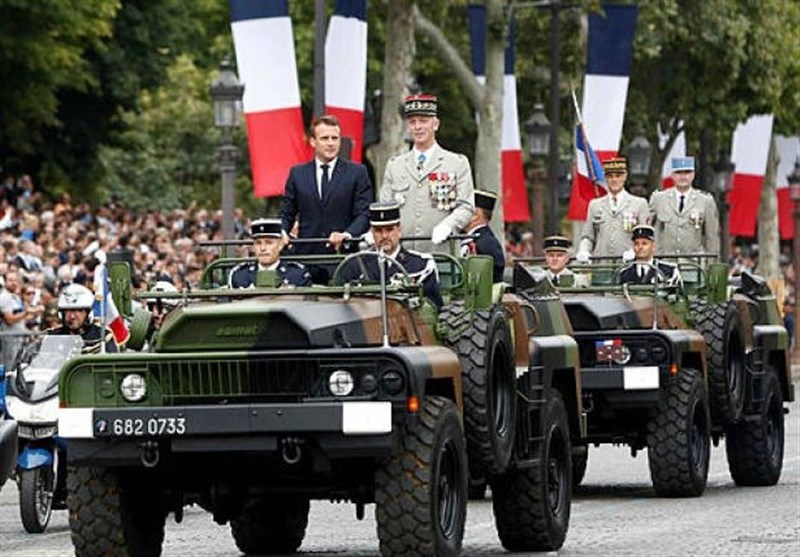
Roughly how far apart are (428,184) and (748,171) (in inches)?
1589

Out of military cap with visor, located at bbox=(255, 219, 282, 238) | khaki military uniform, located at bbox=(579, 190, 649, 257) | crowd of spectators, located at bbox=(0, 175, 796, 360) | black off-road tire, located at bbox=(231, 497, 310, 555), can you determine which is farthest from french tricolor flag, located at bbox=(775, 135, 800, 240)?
military cap with visor, located at bbox=(255, 219, 282, 238)

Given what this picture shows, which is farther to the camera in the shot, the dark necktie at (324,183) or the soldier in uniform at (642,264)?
the soldier in uniform at (642,264)

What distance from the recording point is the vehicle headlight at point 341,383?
1434 centimetres

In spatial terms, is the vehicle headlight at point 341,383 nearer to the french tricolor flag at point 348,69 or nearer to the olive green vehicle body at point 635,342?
the olive green vehicle body at point 635,342

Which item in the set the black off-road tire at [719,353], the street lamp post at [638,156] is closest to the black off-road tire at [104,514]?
the black off-road tire at [719,353]

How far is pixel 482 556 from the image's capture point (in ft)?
54.1

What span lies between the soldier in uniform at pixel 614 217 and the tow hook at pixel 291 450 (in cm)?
1020

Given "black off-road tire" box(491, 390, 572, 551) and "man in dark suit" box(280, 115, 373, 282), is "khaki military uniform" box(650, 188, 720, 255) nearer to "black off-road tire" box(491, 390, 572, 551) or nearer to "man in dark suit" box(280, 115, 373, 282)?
"man in dark suit" box(280, 115, 373, 282)

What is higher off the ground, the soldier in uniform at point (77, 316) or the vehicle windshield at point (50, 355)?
the soldier in uniform at point (77, 316)

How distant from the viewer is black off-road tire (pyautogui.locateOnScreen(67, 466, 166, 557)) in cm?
1468

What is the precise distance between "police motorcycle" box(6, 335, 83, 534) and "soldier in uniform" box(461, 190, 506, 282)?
10.9ft

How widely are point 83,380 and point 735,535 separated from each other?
494cm

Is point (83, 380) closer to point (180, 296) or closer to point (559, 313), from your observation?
point (180, 296)

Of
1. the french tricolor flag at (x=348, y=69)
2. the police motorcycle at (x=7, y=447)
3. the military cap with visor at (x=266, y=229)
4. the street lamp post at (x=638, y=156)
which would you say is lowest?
the police motorcycle at (x=7, y=447)
